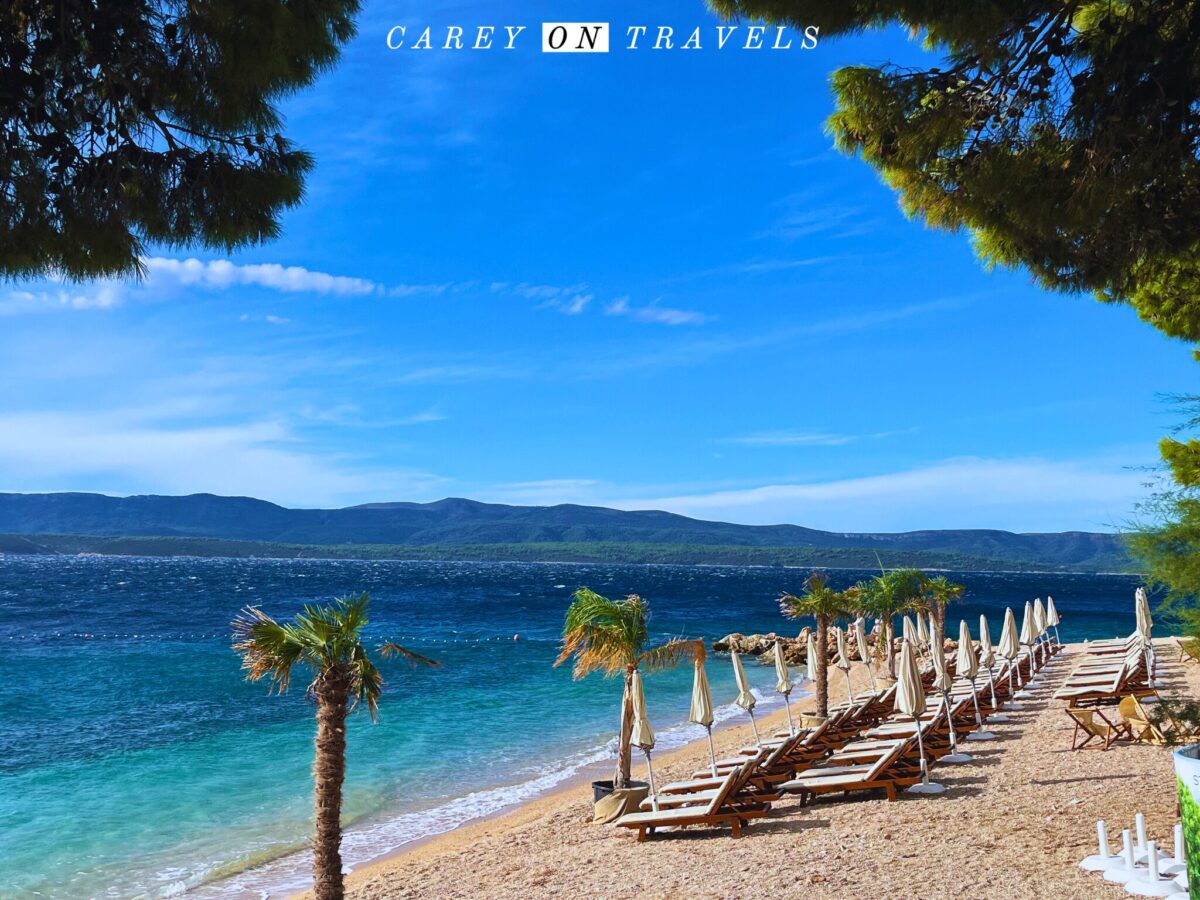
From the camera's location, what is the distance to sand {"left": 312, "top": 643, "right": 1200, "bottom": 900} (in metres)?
7.77

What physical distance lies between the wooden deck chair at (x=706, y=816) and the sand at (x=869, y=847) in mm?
139

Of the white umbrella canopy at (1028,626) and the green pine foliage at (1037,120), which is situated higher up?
the green pine foliage at (1037,120)

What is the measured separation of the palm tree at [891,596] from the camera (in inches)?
1036

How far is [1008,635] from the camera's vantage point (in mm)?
20531

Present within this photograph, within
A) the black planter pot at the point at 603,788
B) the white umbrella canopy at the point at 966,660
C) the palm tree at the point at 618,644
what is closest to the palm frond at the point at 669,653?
the palm tree at the point at 618,644

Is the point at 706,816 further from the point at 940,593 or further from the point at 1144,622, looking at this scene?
the point at 940,593

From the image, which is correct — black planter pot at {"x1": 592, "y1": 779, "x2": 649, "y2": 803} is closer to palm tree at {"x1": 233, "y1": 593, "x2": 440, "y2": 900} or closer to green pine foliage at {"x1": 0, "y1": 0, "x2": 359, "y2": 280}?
palm tree at {"x1": 233, "y1": 593, "x2": 440, "y2": 900}

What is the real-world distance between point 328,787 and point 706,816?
423cm

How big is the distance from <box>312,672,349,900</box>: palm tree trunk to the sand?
1.64 m

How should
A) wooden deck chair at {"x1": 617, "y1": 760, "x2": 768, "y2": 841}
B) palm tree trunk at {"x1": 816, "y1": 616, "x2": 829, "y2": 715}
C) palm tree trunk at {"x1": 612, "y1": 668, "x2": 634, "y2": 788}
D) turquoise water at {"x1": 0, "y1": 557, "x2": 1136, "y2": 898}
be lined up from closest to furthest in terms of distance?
wooden deck chair at {"x1": 617, "y1": 760, "x2": 768, "y2": 841} → palm tree trunk at {"x1": 612, "y1": 668, "x2": 634, "y2": 788} → turquoise water at {"x1": 0, "y1": 557, "x2": 1136, "y2": 898} → palm tree trunk at {"x1": 816, "y1": 616, "x2": 829, "y2": 715}

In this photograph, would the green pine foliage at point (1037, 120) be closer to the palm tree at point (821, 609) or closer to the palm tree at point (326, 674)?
the palm tree at point (326, 674)

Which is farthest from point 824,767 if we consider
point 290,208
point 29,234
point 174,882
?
point 29,234

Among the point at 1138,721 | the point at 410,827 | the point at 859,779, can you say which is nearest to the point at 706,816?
the point at 859,779

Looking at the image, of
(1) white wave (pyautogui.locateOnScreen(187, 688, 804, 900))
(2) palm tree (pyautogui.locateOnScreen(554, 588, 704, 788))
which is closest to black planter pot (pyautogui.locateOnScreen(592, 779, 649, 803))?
(2) palm tree (pyautogui.locateOnScreen(554, 588, 704, 788))
